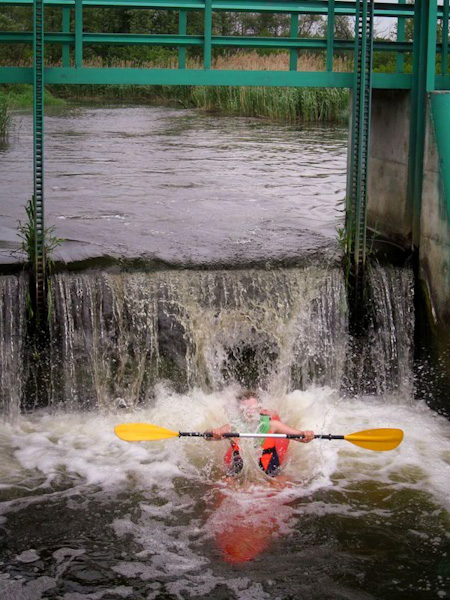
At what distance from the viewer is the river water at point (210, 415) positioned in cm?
653

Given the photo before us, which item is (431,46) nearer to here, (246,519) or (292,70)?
(292,70)

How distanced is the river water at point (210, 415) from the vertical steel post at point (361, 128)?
0.31 m

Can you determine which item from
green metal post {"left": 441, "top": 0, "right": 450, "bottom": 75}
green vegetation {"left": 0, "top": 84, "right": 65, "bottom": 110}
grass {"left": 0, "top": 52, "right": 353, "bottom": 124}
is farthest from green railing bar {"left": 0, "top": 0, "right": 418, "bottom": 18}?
green vegetation {"left": 0, "top": 84, "right": 65, "bottom": 110}

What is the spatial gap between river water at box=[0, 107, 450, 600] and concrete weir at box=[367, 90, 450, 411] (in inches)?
9.4

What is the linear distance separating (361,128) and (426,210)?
3.16 ft

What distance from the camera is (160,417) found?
899 centimetres

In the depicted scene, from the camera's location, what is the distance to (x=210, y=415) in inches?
346

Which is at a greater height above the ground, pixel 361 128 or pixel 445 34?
pixel 445 34

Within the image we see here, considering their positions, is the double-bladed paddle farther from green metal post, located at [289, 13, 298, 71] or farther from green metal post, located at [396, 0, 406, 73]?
green metal post, located at [396, 0, 406, 73]

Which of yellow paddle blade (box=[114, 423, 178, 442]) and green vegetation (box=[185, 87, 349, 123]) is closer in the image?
yellow paddle blade (box=[114, 423, 178, 442])

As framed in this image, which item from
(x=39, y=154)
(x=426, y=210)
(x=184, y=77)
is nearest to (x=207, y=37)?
(x=184, y=77)

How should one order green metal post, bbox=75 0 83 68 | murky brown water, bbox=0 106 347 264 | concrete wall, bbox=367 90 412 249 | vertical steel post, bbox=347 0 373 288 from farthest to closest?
murky brown water, bbox=0 106 347 264
concrete wall, bbox=367 90 412 249
vertical steel post, bbox=347 0 373 288
green metal post, bbox=75 0 83 68

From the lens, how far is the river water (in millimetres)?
6527

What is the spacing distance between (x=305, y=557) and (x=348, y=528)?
52cm
